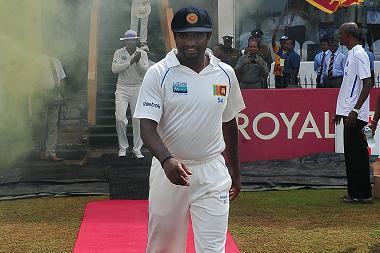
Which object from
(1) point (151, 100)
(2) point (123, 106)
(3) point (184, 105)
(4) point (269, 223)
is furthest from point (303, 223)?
(2) point (123, 106)

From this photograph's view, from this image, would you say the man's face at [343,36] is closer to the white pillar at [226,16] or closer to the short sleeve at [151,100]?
the short sleeve at [151,100]

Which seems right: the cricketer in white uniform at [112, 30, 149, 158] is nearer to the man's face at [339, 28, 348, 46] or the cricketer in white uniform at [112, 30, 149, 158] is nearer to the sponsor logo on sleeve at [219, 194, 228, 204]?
the man's face at [339, 28, 348, 46]

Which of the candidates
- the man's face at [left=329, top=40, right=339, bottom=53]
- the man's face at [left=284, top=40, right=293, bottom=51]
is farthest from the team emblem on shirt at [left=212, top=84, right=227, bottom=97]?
the man's face at [left=284, top=40, right=293, bottom=51]

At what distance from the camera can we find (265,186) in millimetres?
9555

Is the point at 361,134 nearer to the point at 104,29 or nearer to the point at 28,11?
the point at 28,11

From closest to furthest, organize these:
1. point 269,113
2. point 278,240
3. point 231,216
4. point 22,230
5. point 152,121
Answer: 1. point 152,121
2. point 278,240
3. point 22,230
4. point 231,216
5. point 269,113

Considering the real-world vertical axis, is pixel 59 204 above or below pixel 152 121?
below

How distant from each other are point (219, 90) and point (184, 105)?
0.26 meters

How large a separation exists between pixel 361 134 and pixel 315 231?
68.9 inches

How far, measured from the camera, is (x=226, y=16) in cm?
1446

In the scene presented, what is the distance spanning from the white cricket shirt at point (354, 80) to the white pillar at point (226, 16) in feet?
21.3

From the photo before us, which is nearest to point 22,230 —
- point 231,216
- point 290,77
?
point 231,216

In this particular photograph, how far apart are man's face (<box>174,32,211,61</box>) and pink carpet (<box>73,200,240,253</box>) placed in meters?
2.18

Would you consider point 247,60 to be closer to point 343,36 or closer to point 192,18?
point 343,36
